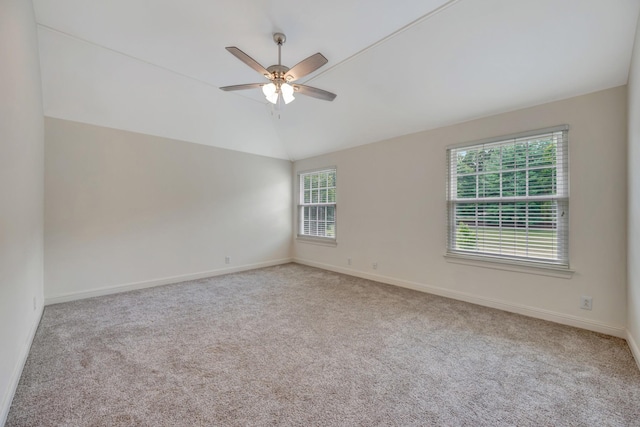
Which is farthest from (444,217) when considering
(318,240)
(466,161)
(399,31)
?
(318,240)

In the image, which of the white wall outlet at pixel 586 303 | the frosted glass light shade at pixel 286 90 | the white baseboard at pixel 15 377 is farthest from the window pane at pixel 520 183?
the white baseboard at pixel 15 377

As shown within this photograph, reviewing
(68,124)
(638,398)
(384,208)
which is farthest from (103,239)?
(638,398)

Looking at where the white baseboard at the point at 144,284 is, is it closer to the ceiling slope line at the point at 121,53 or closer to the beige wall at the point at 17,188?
the beige wall at the point at 17,188

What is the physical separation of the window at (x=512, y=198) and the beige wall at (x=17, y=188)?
4.19m

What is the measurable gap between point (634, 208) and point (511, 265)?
118cm

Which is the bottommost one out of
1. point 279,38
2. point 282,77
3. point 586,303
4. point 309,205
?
point 586,303

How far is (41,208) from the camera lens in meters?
3.10

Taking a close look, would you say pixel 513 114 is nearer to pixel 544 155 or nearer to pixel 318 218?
pixel 544 155

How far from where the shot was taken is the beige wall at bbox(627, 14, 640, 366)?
204cm

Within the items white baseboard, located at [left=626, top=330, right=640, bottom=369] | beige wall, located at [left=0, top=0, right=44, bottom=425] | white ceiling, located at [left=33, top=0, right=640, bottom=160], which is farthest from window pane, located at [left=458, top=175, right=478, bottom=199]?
beige wall, located at [left=0, top=0, right=44, bottom=425]

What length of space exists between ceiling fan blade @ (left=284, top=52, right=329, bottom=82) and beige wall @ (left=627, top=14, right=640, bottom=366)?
242 centimetres

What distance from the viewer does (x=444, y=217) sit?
363cm

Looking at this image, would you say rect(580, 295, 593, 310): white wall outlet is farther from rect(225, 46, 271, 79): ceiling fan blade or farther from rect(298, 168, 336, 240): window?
rect(225, 46, 271, 79): ceiling fan blade

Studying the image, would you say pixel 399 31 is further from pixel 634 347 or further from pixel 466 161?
pixel 634 347
